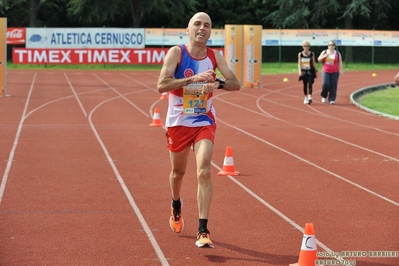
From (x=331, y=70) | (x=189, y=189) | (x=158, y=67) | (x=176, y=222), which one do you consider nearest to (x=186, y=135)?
(x=176, y=222)

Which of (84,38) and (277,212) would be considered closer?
(277,212)

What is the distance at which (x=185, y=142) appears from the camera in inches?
304

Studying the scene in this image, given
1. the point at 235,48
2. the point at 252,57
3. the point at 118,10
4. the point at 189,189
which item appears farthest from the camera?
the point at 118,10

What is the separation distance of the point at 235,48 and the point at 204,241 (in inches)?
1019

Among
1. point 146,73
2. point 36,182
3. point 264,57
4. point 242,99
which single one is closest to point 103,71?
point 146,73

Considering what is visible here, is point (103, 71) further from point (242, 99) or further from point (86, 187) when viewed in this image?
point (86, 187)

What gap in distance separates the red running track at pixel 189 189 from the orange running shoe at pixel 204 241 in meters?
0.08

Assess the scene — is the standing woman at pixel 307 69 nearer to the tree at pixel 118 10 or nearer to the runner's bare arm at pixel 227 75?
the runner's bare arm at pixel 227 75

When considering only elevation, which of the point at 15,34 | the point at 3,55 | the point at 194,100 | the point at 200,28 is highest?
the point at 200,28

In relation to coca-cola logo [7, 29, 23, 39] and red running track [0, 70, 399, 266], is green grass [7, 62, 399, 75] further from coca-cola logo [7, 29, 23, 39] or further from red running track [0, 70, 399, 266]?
red running track [0, 70, 399, 266]

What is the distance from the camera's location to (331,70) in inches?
1014

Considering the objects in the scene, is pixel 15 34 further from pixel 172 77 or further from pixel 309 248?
pixel 309 248

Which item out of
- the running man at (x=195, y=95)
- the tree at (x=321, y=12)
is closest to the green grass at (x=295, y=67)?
the tree at (x=321, y=12)

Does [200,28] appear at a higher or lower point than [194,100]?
higher
